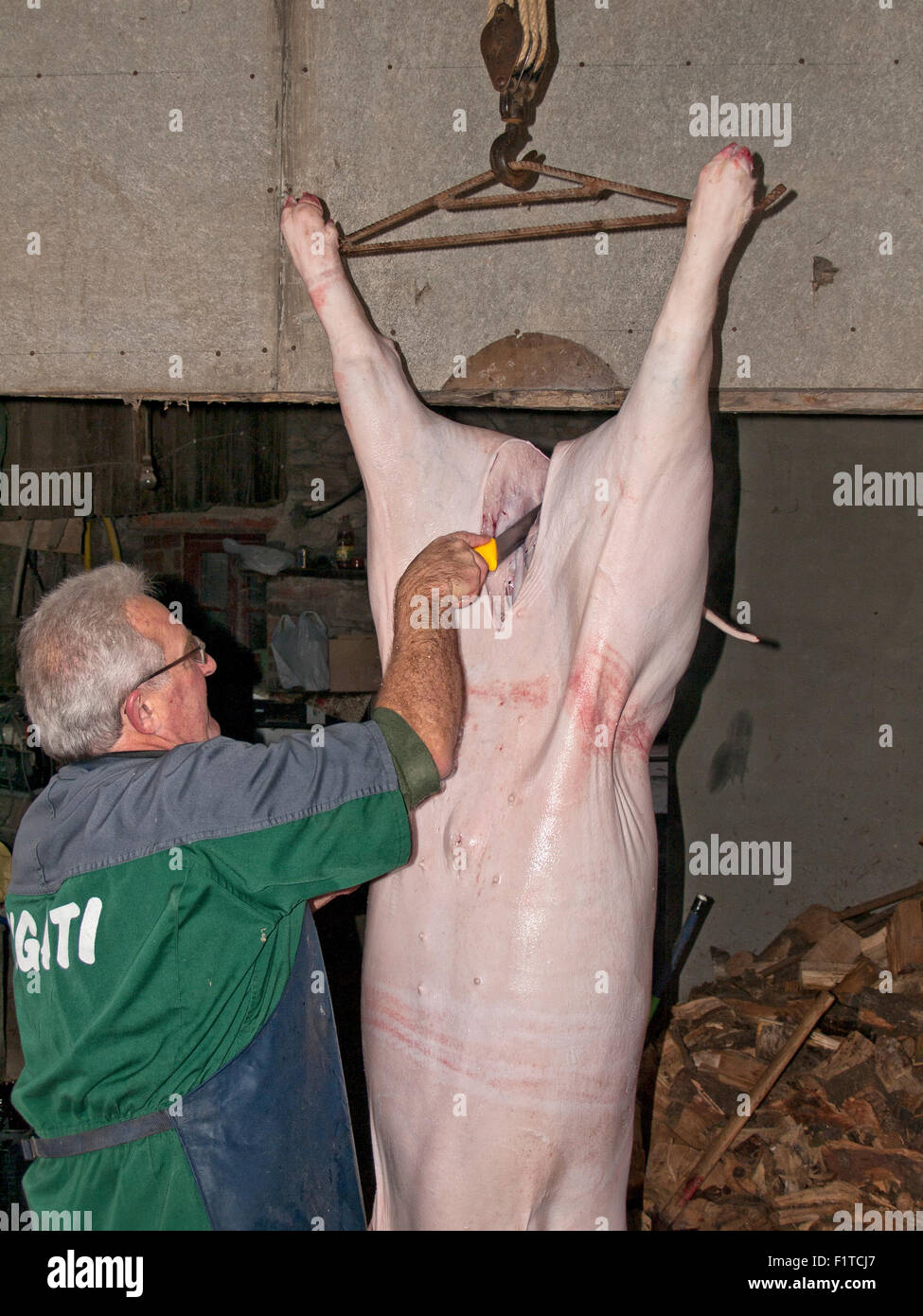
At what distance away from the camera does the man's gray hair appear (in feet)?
6.39

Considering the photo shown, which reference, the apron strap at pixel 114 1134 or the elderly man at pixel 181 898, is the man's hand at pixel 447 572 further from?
the apron strap at pixel 114 1134

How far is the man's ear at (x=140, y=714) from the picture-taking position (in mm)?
1979

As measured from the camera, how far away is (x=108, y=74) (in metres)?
2.37

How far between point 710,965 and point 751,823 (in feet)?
2.69

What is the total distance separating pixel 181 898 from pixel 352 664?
4.14m

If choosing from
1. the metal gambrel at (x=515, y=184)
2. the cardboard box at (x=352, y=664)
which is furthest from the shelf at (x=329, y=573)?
the metal gambrel at (x=515, y=184)

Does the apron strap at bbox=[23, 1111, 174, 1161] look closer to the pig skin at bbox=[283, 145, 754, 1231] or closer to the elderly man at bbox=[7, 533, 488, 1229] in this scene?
the elderly man at bbox=[7, 533, 488, 1229]

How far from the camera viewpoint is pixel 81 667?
1.95 meters

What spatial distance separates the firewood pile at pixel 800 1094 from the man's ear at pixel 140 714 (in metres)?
3.21

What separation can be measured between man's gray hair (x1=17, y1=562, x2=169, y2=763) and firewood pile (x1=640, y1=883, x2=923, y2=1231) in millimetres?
3286

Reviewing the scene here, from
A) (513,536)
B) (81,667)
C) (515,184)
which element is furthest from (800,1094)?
(515,184)

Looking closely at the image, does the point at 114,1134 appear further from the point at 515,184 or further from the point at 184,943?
the point at 515,184

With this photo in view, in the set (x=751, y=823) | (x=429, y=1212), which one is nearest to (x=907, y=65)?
(x=429, y=1212)

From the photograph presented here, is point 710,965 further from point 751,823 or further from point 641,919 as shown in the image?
point 641,919
